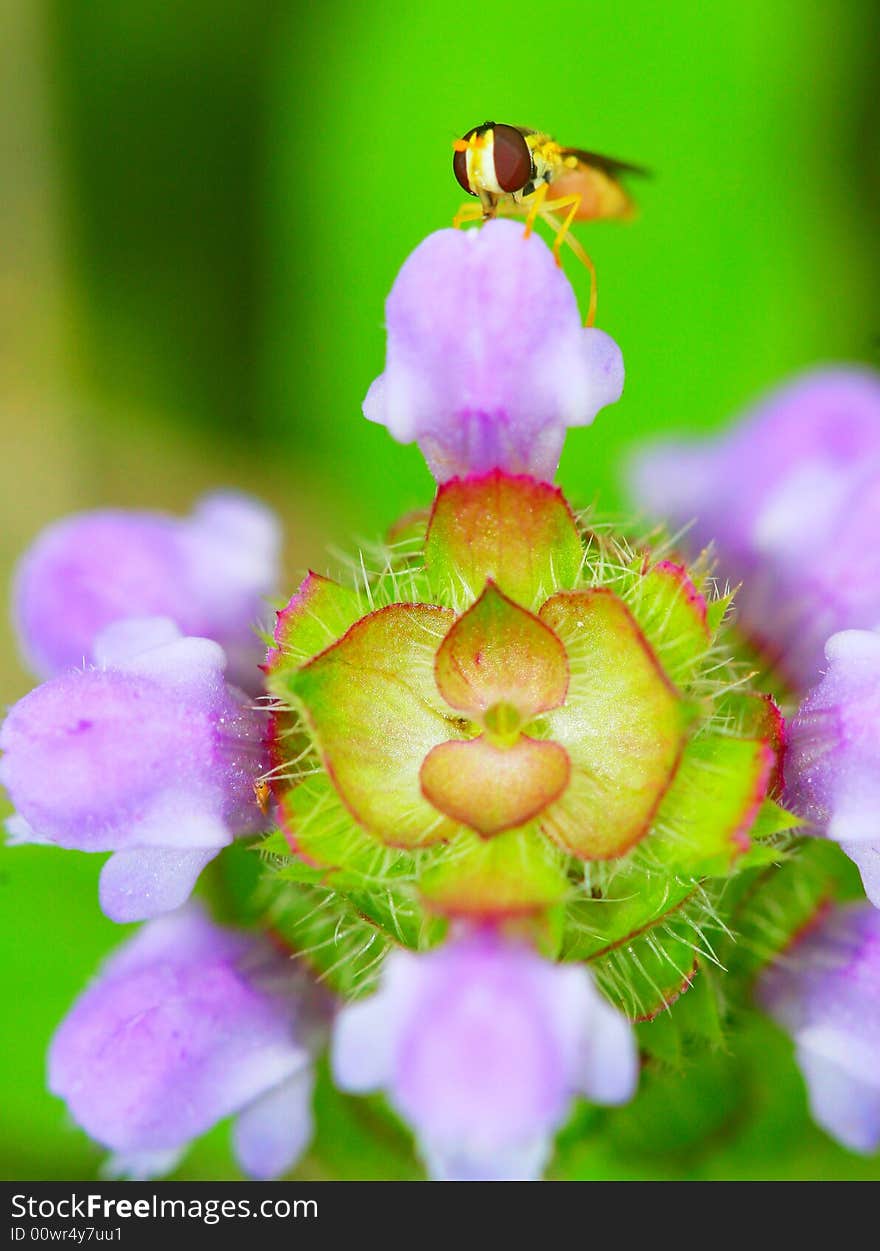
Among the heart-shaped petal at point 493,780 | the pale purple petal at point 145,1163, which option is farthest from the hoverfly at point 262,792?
the pale purple petal at point 145,1163

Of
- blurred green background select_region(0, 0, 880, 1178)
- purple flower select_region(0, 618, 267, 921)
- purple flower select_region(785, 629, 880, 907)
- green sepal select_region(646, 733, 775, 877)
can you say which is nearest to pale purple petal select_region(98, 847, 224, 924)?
purple flower select_region(0, 618, 267, 921)

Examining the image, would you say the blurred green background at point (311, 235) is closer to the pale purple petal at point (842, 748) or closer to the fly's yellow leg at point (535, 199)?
the fly's yellow leg at point (535, 199)

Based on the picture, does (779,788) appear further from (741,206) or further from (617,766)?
(741,206)

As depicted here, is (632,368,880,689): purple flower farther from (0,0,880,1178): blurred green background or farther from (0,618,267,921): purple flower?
(0,618,267,921): purple flower

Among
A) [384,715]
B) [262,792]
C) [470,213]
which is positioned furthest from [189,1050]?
[470,213]

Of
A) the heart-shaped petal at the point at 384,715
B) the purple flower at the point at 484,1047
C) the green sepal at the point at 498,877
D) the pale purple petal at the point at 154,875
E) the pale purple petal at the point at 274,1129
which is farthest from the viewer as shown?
the pale purple petal at the point at 274,1129
